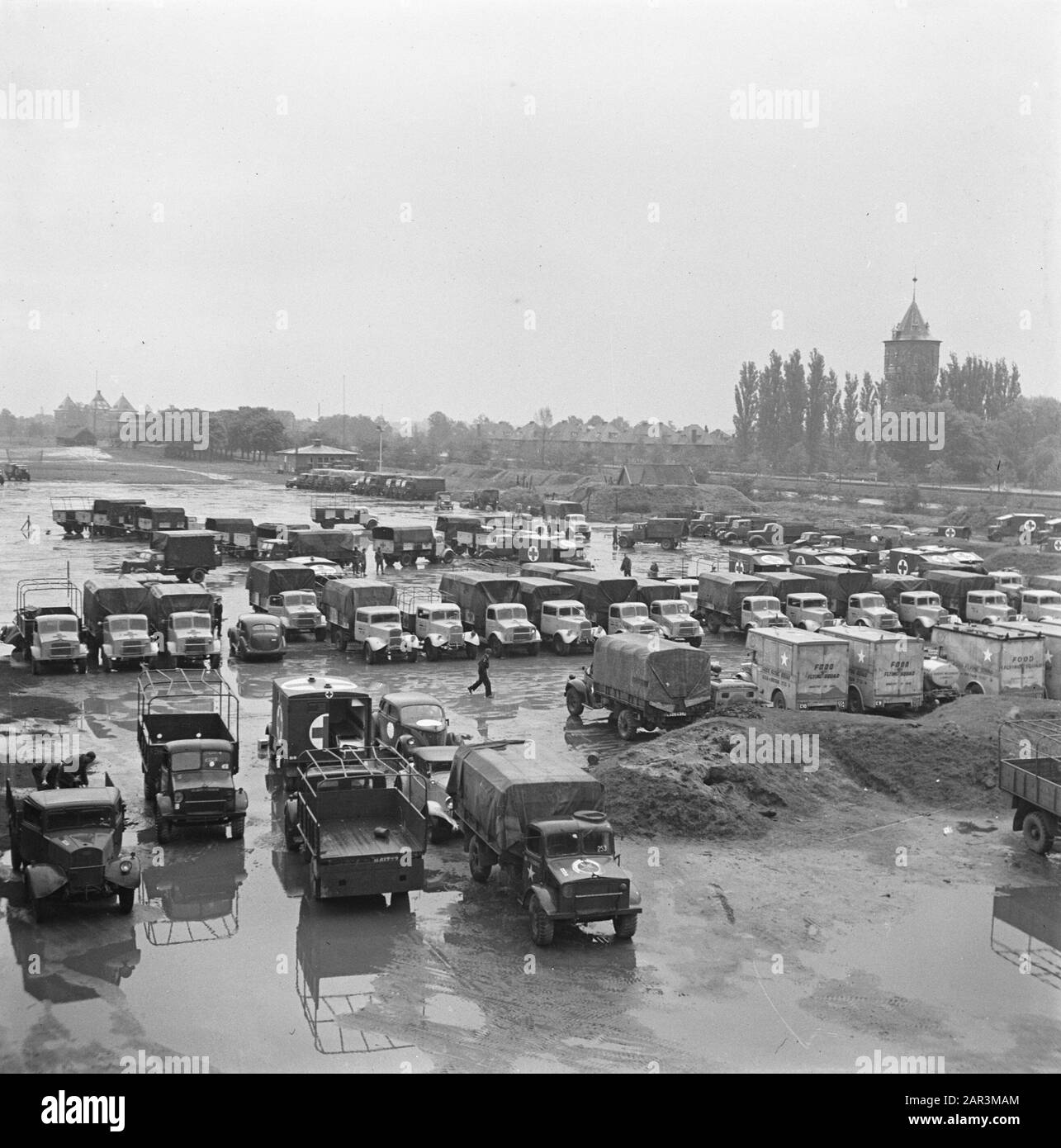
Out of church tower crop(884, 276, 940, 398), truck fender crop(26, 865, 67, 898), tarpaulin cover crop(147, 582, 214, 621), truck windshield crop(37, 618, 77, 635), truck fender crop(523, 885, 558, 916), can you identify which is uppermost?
church tower crop(884, 276, 940, 398)

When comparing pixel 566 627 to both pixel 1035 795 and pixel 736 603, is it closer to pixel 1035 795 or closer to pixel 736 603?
pixel 736 603

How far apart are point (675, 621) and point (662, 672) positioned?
515 inches

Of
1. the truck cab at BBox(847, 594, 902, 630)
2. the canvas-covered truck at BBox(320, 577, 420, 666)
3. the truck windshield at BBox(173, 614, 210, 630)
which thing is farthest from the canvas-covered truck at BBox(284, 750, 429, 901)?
the truck cab at BBox(847, 594, 902, 630)

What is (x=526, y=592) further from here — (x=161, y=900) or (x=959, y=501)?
(x=959, y=501)

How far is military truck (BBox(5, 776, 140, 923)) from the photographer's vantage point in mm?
17328

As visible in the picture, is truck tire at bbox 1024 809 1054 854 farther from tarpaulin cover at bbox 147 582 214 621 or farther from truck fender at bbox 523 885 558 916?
tarpaulin cover at bbox 147 582 214 621

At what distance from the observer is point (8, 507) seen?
93.3m

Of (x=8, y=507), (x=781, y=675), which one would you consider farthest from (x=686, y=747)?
(x=8, y=507)

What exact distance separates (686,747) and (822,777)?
2.61 metres

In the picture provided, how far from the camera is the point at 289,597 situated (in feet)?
140

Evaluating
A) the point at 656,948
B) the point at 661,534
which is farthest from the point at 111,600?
the point at 661,534

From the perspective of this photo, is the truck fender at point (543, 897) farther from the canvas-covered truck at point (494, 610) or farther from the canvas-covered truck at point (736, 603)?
the canvas-covered truck at point (736, 603)

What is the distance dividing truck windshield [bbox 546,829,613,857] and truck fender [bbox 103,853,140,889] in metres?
5.60
